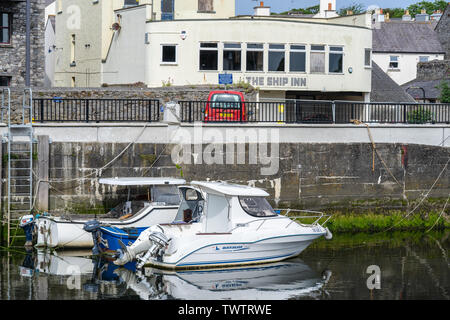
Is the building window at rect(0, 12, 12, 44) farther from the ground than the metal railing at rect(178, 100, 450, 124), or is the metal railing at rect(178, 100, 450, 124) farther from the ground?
the building window at rect(0, 12, 12, 44)

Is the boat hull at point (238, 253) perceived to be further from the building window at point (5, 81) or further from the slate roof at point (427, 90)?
the slate roof at point (427, 90)

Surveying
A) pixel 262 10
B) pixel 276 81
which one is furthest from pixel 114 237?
pixel 262 10

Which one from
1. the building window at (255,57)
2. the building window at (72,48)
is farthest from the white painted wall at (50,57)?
the building window at (255,57)

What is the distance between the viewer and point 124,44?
3894cm

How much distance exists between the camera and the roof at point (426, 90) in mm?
55406

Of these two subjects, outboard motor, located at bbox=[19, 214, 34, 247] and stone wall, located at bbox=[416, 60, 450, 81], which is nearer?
outboard motor, located at bbox=[19, 214, 34, 247]

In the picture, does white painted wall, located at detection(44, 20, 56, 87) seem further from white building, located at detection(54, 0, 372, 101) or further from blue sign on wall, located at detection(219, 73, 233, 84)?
blue sign on wall, located at detection(219, 73, 233, 84)

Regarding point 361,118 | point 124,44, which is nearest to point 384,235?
point 361,118

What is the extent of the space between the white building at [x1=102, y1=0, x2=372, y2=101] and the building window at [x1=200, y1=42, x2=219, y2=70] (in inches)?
1.7

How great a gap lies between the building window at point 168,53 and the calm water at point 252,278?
1421 cm

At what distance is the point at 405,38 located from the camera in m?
64.3

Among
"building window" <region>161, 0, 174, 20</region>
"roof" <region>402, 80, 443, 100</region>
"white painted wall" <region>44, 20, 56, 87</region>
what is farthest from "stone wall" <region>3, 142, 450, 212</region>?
"roof" <region>402, 80, 443, 100</region>

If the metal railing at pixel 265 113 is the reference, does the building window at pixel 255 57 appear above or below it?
above

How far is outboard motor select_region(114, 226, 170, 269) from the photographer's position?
22.3 metres
